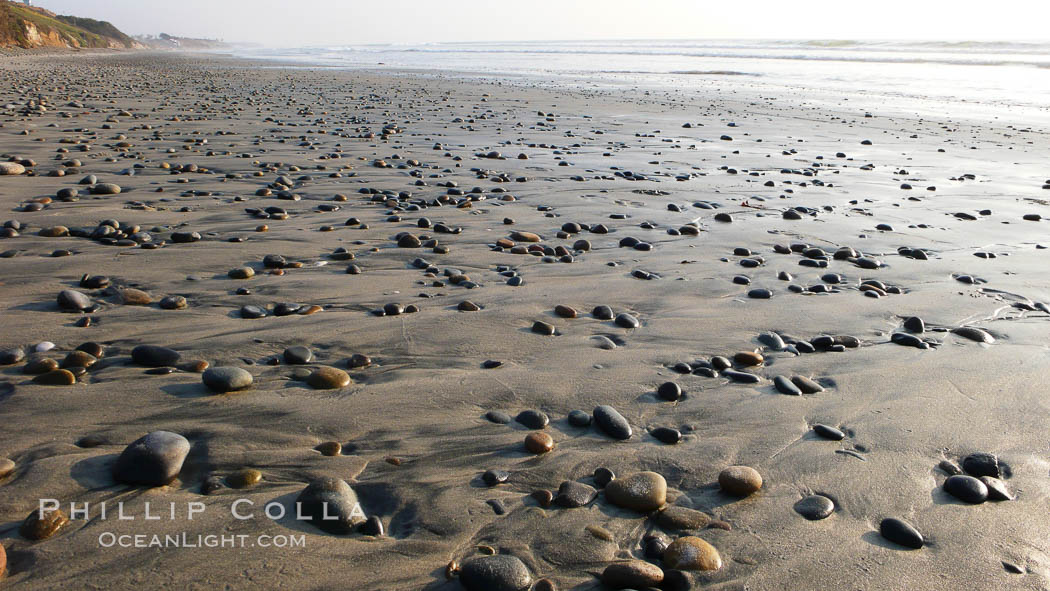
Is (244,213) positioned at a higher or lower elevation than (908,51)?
lower

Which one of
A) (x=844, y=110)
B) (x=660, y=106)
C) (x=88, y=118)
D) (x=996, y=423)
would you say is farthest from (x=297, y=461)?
(x=844, y=110)

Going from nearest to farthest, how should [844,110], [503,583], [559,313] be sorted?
1. [503,583]
2. [559,313]
3. [844,110]

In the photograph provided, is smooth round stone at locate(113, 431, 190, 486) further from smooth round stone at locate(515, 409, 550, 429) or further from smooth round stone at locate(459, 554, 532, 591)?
smooth round stone at locate(515, 409, 550, 429)

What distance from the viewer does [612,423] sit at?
2.40 metres

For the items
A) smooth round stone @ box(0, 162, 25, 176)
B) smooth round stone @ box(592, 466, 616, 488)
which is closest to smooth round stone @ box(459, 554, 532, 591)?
smooth round stone @ box(592, 466, 616, 488)

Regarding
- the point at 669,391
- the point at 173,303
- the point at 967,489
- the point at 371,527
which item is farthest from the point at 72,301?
the point at 967,489

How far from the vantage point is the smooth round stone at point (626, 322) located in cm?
344

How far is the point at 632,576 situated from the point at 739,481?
1.90 ft

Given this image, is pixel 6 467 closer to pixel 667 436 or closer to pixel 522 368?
pixel 522 368

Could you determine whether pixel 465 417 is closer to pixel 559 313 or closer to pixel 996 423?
pixel 559 313

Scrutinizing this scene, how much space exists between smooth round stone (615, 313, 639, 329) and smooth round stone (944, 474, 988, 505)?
5.21 feet

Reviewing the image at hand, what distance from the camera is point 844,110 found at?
637 inches

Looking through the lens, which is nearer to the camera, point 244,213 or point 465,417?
point 465,417

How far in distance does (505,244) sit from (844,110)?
14.4 metres
